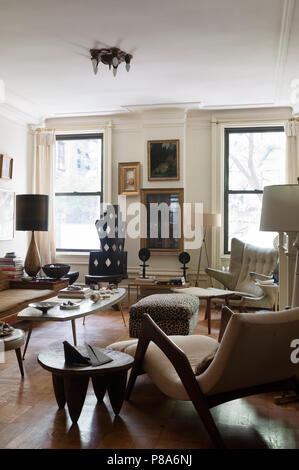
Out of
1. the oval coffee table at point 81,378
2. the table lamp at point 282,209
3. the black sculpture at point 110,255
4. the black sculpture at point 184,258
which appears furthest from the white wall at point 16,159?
the table lamp at point 282,209

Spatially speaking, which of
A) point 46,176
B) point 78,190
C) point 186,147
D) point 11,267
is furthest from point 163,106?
point 11,267

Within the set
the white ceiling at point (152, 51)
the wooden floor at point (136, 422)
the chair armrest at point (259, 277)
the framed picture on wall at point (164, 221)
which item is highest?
the white ceiling at point (152, 51)

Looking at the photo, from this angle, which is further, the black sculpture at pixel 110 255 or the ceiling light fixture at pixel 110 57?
the black sculpture at pixel 110 255

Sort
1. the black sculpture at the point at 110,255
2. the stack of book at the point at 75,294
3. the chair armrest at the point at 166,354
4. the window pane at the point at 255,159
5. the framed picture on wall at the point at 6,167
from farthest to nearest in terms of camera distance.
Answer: the window pane at the point at 255,159 < the black sculpture at the point at 110,255 < the framed picture on wall at the point at 6,167 < the stack of book at the point at 75,294 < the chair armrest at the point at 166,354

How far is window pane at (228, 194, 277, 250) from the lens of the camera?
6.32 m

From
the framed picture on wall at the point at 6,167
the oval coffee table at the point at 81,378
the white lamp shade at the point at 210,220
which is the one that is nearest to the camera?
the oval coffee table at the point at 81,378

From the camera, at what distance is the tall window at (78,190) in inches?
269

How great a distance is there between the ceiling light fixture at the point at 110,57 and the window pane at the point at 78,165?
2420 mm

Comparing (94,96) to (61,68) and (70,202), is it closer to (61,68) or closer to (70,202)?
(61,68)

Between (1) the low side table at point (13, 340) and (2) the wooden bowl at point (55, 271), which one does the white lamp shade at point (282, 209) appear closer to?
(1) the low side table at point (13, 340)

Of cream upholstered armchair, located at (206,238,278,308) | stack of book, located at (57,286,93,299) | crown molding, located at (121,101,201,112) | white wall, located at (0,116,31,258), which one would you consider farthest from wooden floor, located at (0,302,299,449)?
crown molding, located at (121,101,201,112)

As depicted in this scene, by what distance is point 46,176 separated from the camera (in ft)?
22.0

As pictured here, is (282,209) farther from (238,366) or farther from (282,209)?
(238,366)

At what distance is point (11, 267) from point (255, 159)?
3.80 metres
